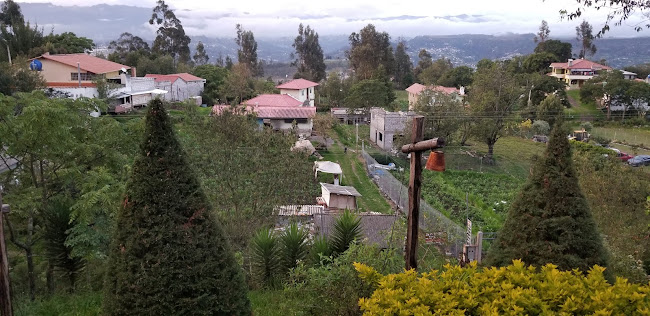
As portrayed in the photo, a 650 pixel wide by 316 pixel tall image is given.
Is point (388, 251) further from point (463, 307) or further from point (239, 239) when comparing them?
point (239, 239)

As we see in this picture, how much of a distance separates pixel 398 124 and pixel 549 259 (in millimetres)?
23629

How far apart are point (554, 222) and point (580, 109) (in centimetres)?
4340

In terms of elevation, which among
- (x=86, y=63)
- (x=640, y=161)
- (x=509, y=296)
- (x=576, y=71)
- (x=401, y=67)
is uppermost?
(x=401, y=67)

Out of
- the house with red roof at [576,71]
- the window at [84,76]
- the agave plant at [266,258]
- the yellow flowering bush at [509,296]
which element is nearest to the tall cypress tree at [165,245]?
the yellow flowering bush at [509,296]

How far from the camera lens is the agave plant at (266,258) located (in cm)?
691

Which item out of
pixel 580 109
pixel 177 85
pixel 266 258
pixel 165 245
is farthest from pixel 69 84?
pixel 580 109

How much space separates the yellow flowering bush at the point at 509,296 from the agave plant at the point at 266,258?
11.2ft

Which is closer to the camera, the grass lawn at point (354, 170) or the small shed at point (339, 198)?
the small shed at point (339, 198)

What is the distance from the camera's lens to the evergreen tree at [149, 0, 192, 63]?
181ft

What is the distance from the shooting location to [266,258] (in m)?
6.99

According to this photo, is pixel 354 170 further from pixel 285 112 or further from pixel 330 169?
pixel 285 112

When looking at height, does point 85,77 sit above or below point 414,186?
above

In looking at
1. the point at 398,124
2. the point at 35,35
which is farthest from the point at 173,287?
the point at 35,35

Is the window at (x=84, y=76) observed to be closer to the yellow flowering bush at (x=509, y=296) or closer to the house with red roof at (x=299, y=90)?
the house with red roof at (x=299, y=90)
